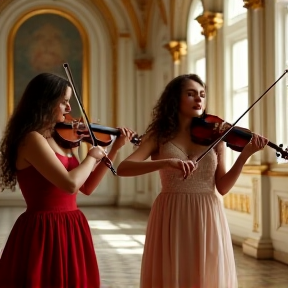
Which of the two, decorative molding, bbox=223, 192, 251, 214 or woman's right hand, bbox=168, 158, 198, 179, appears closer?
woman's right hand, bbox=168, 158, 198, 179

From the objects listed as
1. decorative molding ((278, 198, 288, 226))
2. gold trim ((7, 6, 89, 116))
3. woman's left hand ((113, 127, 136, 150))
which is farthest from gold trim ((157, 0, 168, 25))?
woman's left hand ((113, 127, 136, 150))

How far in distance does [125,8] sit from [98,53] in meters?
1.29

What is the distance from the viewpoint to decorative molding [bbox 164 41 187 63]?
33.9 ft

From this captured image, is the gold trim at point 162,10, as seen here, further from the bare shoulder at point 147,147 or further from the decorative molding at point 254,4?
the bare shoulder at point 147,147

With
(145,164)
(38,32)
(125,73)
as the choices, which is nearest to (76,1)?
(38,32)

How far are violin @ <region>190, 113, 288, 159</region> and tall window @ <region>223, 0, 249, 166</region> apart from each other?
5213mm

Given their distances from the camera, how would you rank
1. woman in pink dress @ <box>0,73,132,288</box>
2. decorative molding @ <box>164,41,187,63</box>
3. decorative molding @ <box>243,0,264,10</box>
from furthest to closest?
decorative molding @ <box>164,41,187,63</box> → decorative molding @ <box>243,0,264,10</box> → woman in pink dress @ <box>0,73,132,288</box>

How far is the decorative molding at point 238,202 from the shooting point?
7.50m

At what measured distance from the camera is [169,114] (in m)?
2.82

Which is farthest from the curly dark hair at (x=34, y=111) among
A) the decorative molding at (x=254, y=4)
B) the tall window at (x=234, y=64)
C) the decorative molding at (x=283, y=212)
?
the tall window at (x=234, y=64)

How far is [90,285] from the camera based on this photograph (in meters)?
2.32

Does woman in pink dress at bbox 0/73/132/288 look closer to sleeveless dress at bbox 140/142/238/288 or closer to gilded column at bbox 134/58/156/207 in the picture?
sleeveless dress at bbox 140/142/238/288

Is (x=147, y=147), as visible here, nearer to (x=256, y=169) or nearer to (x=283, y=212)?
(x=283, y=212)

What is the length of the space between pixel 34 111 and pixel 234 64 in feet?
20.9
